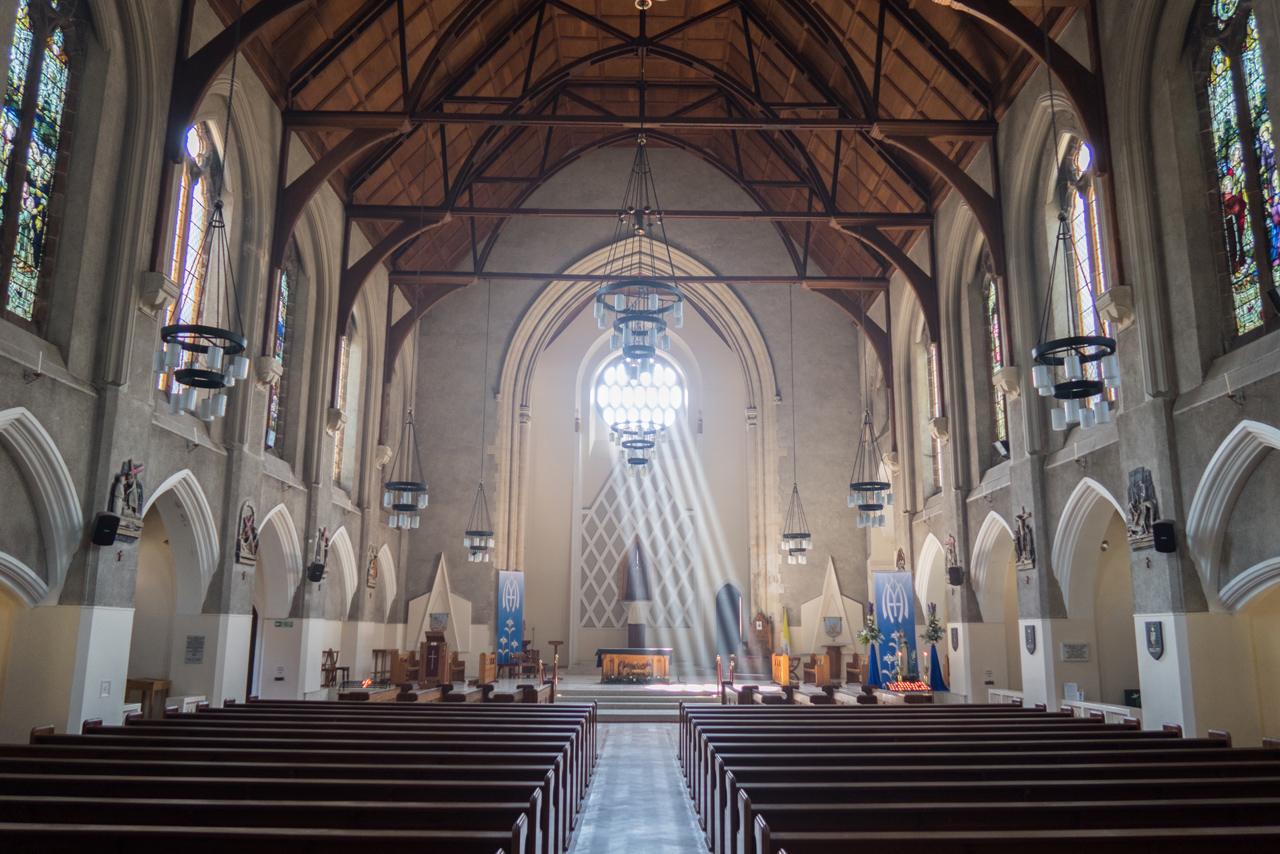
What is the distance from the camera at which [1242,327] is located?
28.0ft

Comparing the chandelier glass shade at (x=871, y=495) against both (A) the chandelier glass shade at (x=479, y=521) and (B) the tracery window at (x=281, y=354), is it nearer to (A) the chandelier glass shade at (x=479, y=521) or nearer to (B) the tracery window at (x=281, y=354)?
(A) the chandelier glass shade at (x=479, y=521)

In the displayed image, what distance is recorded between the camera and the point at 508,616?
2034 cm

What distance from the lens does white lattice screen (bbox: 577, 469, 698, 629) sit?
2434 centimetres

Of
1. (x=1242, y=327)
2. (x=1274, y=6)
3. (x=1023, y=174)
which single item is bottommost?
(x=1242, y=327)

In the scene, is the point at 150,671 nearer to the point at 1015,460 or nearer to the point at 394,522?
the point at 394,522

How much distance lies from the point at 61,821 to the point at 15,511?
4.98 meters

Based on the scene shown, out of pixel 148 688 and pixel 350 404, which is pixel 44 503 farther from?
pixel 350 404

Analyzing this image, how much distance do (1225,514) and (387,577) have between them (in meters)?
15.8

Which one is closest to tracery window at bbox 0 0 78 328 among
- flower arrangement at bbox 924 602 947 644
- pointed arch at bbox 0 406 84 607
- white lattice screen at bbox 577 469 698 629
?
pointed arch at bbox 0 406 84 607

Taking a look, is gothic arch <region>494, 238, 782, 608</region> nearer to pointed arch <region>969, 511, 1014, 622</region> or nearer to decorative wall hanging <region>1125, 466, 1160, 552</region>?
pointed arch <region>969, 511, 1014, 622</region>

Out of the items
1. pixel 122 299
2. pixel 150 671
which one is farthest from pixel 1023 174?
pixel 150 671

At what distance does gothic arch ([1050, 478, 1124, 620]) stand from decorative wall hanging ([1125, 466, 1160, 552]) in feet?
3.97

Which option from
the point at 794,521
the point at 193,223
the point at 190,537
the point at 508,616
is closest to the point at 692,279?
the point at 794,521

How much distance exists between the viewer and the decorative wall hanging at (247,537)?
11.8 metres
